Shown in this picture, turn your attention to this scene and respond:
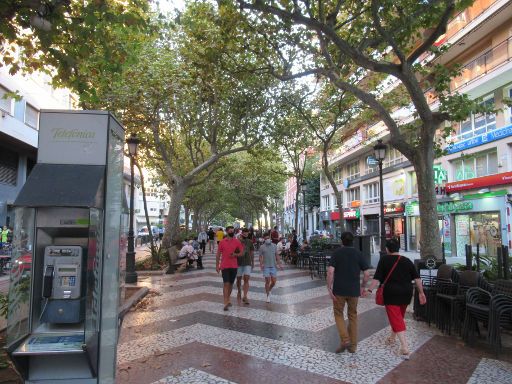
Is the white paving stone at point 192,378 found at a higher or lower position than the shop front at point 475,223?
lower

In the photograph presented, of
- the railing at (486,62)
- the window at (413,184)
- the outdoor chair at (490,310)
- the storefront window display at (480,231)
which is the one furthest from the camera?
the window at (413,184)

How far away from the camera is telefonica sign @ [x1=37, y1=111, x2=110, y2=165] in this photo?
177 inches

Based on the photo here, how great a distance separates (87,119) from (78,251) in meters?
1.48

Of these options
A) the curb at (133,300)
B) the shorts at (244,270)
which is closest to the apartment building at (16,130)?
the curb at (133,300)

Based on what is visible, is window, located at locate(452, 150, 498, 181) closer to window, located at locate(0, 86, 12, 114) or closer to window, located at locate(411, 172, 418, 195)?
window, located at locate(411, 172, 418, 195)

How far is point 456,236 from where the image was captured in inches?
909

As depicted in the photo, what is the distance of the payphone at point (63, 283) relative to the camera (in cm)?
458

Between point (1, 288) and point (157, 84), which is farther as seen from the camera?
point (157, 84)

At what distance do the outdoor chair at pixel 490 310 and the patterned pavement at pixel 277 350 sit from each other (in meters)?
0.25

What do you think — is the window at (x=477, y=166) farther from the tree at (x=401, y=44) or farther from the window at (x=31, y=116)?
the window at (x=31, y=116)

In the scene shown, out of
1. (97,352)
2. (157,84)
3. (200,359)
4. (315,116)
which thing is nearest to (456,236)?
(315,116)

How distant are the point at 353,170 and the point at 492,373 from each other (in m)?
35.8

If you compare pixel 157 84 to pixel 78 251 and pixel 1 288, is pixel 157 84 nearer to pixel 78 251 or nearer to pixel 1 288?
pixel 1 288

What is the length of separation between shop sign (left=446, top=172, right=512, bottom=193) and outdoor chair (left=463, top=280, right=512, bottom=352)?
14358 millimetres
